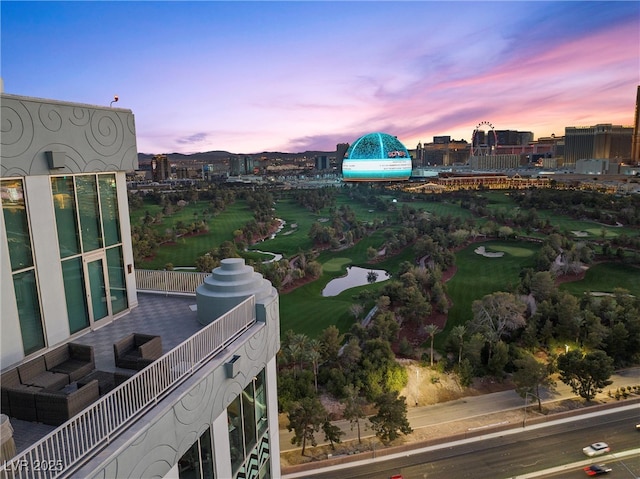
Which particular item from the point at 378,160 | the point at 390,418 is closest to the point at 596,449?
the point at 390,418

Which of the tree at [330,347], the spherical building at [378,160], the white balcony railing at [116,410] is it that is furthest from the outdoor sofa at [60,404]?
the spherical building at [378,160]

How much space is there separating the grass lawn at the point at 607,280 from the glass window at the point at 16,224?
51550 millimetres

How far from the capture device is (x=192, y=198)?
120m

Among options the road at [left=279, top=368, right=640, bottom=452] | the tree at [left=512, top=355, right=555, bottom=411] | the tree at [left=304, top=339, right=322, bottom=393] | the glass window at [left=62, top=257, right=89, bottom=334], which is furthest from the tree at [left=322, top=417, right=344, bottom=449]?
the glass window at [left=62, top=257, right=89, bottom=334]

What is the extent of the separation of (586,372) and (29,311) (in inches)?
1249

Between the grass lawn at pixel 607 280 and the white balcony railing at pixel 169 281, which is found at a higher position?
the white balcony railing at pixel 169 281

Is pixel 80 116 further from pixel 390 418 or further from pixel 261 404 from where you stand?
pixel 390 418

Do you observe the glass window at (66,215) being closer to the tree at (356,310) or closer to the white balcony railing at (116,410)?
the white balcony railing at (116,410)

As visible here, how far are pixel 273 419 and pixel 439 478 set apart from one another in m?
16.4

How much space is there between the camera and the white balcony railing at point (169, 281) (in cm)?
1323

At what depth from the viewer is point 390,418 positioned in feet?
79.4

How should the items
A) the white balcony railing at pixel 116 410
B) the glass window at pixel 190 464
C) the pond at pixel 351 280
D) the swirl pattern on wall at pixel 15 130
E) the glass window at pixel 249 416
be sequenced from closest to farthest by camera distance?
the white balcony railing at pixel 116 410 → the glass window at pixel 190 464 → the swirl pattern on wall at pixel 15 130 → the glass window at pixel 249 416 → the pond at pixel 351 280

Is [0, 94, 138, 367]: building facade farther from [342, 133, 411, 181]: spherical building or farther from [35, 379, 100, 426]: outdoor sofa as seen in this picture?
[342, 133, 411, 181]: spherical building

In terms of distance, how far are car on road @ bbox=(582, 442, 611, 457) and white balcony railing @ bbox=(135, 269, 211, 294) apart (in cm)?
2395
